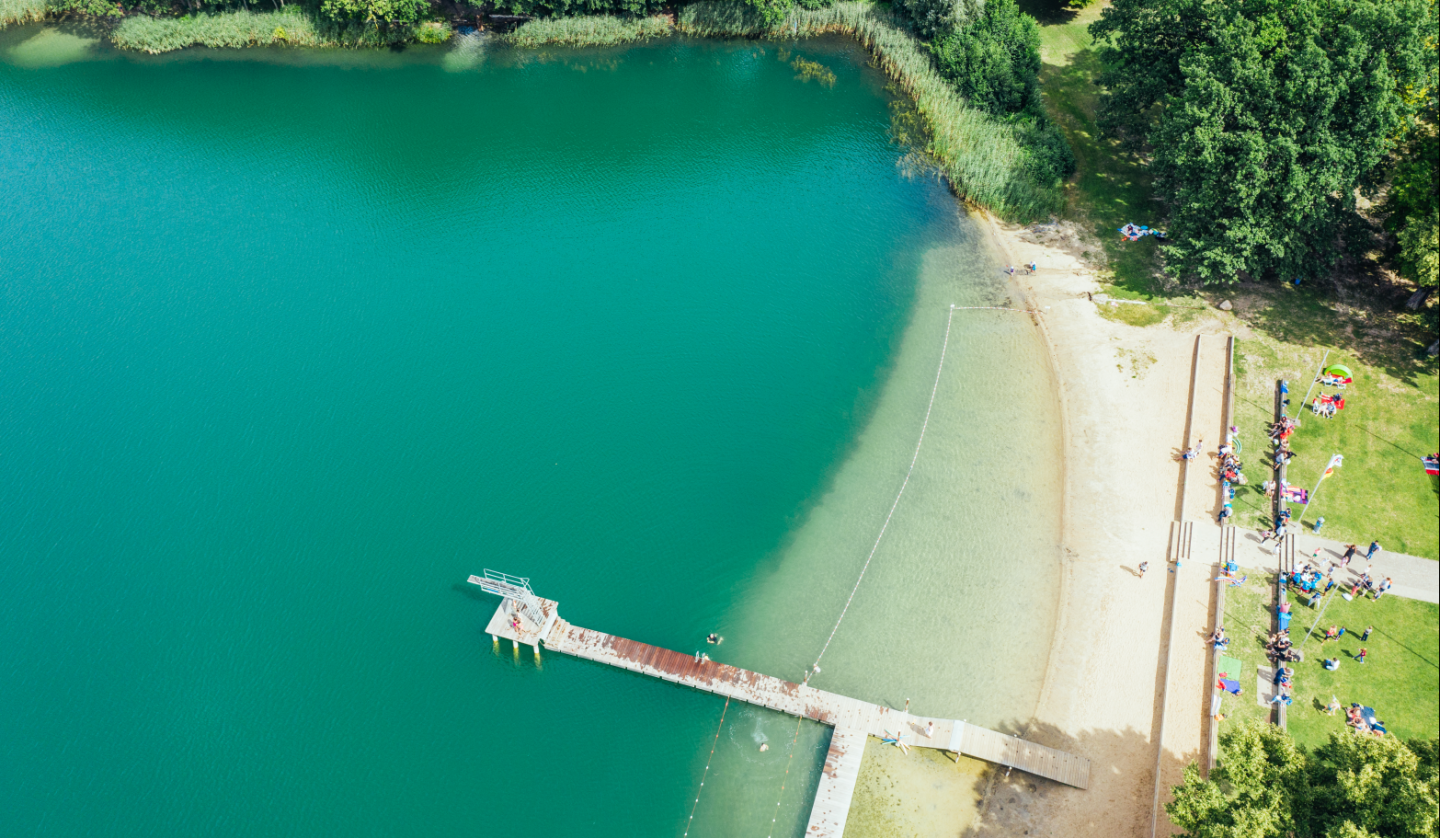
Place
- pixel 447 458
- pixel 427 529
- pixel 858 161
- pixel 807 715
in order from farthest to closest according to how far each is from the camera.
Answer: pixel 858 161
pixel 447 458
pixel 427 529
pixel 807 715

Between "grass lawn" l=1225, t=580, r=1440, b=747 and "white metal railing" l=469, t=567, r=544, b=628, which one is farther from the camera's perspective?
"white metal railing" l=469, t=567, r=544, b=628

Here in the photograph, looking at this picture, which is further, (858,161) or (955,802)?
(858,161)

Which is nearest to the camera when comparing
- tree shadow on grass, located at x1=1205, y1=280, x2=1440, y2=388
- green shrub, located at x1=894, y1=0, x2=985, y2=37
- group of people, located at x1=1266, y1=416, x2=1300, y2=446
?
group of people, located at x1=1266, y1=416, x2=1300, y2=446

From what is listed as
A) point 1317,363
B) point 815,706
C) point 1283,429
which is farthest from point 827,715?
point 1317,363

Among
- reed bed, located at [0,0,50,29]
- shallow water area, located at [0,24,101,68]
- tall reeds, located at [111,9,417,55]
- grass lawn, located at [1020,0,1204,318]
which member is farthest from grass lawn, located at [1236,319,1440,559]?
reed bed, located at [0,0,50,29]

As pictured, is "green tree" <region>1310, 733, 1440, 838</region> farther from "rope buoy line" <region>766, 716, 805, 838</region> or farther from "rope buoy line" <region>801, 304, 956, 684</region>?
"rope buoy line" <region>801, 304, 956, 684</region>

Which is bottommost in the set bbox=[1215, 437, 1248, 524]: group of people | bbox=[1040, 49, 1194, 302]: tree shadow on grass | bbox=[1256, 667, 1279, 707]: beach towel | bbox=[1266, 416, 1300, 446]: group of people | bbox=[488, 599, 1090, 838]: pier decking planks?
bbox=[488, 599, 1090, 838]: pier decking planks

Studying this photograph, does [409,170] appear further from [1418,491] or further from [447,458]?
[1418,491]

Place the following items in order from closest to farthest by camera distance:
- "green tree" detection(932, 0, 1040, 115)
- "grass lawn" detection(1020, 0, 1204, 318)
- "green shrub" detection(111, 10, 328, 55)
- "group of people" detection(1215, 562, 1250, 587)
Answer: "group of people" detection(1215, 562, 1250, 587) < "grass lawn" detection(1020, 0, 1204, 318) < "green tree" detection(932, 0, 1040, 115) < "green shrub" detection(111, 10, 328, 55)

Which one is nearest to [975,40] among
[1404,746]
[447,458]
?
[447,458]
